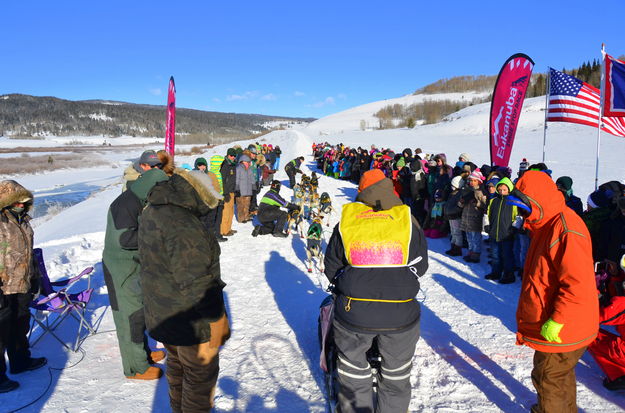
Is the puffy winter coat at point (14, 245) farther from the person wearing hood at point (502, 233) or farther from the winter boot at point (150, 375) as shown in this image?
the person wearing hood at point (502, 233)

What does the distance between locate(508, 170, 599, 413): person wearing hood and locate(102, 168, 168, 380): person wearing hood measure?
2778mm

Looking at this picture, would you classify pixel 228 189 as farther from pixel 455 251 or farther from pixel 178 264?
pixel 178 264

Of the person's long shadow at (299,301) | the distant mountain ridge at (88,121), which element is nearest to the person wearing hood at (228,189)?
the person's long shadow at (299,301)

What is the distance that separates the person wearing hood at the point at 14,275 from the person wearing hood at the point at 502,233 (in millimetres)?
5337

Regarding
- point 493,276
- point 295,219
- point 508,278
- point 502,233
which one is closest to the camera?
point 502,233

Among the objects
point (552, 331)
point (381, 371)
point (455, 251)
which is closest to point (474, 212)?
point (455, 251)

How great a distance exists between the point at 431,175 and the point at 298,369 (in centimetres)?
596

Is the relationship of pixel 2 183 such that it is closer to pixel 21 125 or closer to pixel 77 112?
pixel 21 125

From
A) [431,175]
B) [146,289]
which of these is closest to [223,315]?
[146,289]

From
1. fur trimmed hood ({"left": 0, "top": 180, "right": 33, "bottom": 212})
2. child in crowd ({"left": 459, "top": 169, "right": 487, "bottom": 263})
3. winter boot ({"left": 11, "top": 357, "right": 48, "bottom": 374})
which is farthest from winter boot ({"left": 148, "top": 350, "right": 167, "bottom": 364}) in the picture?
child in crowd ({"left": 459, "top": 169, "right": 487, "bottom": 263})

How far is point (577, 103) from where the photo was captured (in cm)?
667

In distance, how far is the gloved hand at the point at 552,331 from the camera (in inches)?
86.5

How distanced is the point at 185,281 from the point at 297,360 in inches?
70.9

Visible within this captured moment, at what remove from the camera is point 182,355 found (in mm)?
2338
